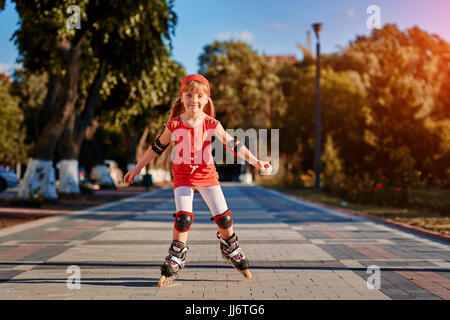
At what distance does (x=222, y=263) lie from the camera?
7801 millimetres

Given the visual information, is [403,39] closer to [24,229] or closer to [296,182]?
[296,182]

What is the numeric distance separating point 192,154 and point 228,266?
2175 mm

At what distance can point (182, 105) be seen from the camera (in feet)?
20.1

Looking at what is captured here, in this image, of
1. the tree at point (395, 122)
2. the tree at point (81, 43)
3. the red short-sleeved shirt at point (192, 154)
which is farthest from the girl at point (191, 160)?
the tree at point (395, 122)

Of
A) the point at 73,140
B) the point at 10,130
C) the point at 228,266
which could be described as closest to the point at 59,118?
the point at 73,140

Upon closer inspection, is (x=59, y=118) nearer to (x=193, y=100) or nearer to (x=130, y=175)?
(x=130, y=175)

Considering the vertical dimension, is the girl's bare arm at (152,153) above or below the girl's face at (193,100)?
below

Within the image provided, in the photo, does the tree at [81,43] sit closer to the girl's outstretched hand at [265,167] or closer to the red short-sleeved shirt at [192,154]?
the red short-sleeved shirt at [192,154]

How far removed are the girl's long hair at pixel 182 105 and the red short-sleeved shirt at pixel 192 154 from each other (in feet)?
0.53

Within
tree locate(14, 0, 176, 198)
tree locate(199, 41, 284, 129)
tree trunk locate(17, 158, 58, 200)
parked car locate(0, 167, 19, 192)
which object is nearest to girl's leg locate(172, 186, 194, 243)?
tree locate(14, 0, 176, 198)

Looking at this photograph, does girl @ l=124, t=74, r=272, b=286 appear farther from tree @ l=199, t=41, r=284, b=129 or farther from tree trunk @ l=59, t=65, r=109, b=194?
tree @ l=199, t=41, r=284, b=129

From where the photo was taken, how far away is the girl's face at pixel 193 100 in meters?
5.86
